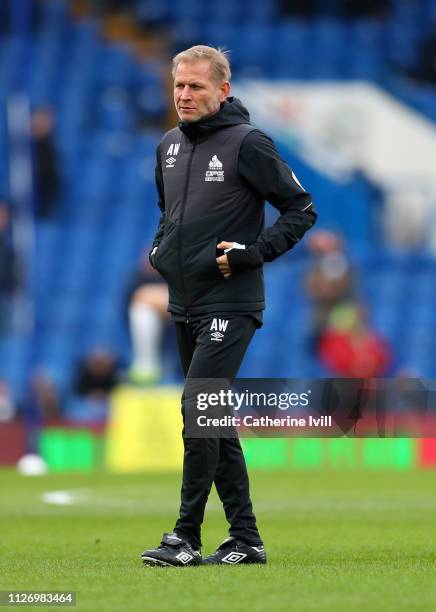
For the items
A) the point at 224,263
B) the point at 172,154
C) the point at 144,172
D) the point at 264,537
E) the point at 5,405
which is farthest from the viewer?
the point at 144,172

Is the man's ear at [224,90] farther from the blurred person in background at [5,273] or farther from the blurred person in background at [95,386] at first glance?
the blurred person in background at [5,273]

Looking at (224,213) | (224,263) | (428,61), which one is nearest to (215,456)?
(224,263)

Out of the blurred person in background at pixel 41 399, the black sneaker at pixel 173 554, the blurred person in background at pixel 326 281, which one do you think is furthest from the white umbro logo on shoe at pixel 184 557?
the blurred person in background at pixel 326 281

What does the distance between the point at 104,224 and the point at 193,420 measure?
49.4 feet

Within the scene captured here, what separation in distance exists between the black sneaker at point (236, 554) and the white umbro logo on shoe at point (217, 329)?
31.9 inches

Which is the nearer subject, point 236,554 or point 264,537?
point 236,554

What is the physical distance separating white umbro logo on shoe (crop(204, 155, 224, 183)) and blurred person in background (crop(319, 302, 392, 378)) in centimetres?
1109

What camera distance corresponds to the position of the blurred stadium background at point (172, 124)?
758 inches

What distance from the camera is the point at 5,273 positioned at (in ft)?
60.6

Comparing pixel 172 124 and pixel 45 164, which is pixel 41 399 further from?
pixel 172 124

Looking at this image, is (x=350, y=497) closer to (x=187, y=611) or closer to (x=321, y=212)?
(x=187, y=611)

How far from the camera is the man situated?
6098mm

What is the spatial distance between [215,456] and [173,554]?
41cm

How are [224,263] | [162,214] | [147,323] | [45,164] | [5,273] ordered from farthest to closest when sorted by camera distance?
[45,164]
[5,273]
[147,323]
[162,214]
[224,263]
